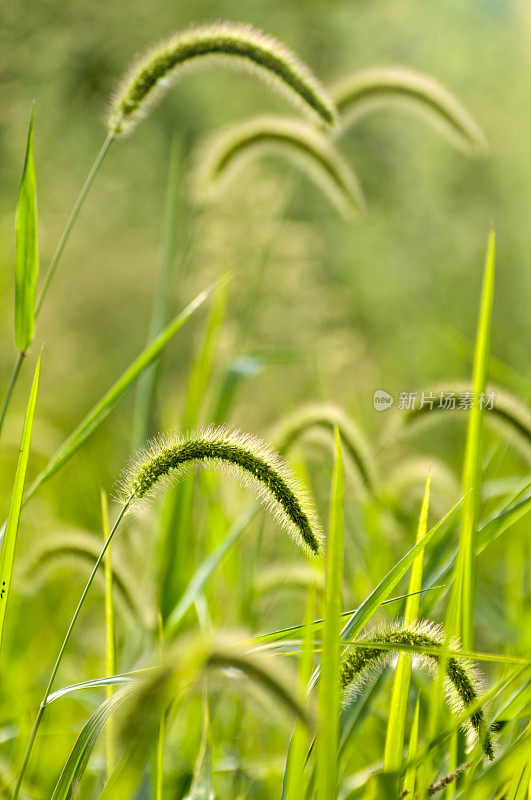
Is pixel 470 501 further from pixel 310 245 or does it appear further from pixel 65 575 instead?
pixel 310 245

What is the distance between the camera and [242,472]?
23.3 inches

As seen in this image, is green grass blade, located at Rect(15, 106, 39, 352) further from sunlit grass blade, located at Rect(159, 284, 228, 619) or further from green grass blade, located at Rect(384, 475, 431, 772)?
green grass blade, located at Rect(384, 475, 431, 772)

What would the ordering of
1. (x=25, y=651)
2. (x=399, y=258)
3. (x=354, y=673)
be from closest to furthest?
(x=354, y=673), (x=25, y=651), (x=399, y=258)

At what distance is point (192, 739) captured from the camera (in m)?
1.21

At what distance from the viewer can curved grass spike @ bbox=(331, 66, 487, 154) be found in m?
1.23

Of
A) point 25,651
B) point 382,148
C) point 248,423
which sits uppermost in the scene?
point 382,148

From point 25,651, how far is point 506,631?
92cm

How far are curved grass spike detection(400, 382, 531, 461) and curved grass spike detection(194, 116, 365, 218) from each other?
1.41 feet

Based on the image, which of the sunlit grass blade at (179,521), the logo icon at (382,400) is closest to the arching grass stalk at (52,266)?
the sunlit grass blade at (179,521)

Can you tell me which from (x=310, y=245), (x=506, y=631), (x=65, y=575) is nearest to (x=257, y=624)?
(x=506, y=631)

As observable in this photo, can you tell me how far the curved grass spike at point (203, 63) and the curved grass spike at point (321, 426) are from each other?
36 centimetres

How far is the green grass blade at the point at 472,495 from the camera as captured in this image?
731 millimetres
